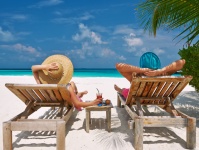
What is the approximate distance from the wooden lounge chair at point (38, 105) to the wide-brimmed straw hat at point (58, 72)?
0.38 meters

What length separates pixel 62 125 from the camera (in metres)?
3.24

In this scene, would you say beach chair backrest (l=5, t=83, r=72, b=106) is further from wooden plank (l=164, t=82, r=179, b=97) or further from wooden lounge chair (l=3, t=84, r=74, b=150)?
wooden plank (l=164, t=82, r=179, b=97)

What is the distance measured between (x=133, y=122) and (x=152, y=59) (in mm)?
1038

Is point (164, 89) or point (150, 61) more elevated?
point (150, 61)

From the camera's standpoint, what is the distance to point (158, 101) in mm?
4355

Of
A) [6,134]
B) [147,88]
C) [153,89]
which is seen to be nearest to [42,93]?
[6,134]

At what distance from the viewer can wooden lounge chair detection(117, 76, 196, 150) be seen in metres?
3.41

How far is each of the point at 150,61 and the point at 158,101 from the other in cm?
91

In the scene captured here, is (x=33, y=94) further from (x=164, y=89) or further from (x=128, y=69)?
(x=164, y=89)

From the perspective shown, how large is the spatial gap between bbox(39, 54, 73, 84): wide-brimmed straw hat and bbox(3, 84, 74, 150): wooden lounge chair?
382 mm

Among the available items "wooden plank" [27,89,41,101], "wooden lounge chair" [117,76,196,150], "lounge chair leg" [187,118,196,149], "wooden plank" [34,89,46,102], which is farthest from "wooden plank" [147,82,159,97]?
"wooden plank" [27,89,41,101]

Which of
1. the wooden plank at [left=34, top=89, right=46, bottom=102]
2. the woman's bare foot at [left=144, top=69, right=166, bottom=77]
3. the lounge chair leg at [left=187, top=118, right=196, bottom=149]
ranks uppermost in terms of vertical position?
the woman's bare foot at [left=144, top=69, right=166, bottom=77]

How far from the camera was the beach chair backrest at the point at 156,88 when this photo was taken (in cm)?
355

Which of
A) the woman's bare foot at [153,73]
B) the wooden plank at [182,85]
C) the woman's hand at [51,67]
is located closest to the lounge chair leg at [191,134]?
the wooden plank at [182,85]
